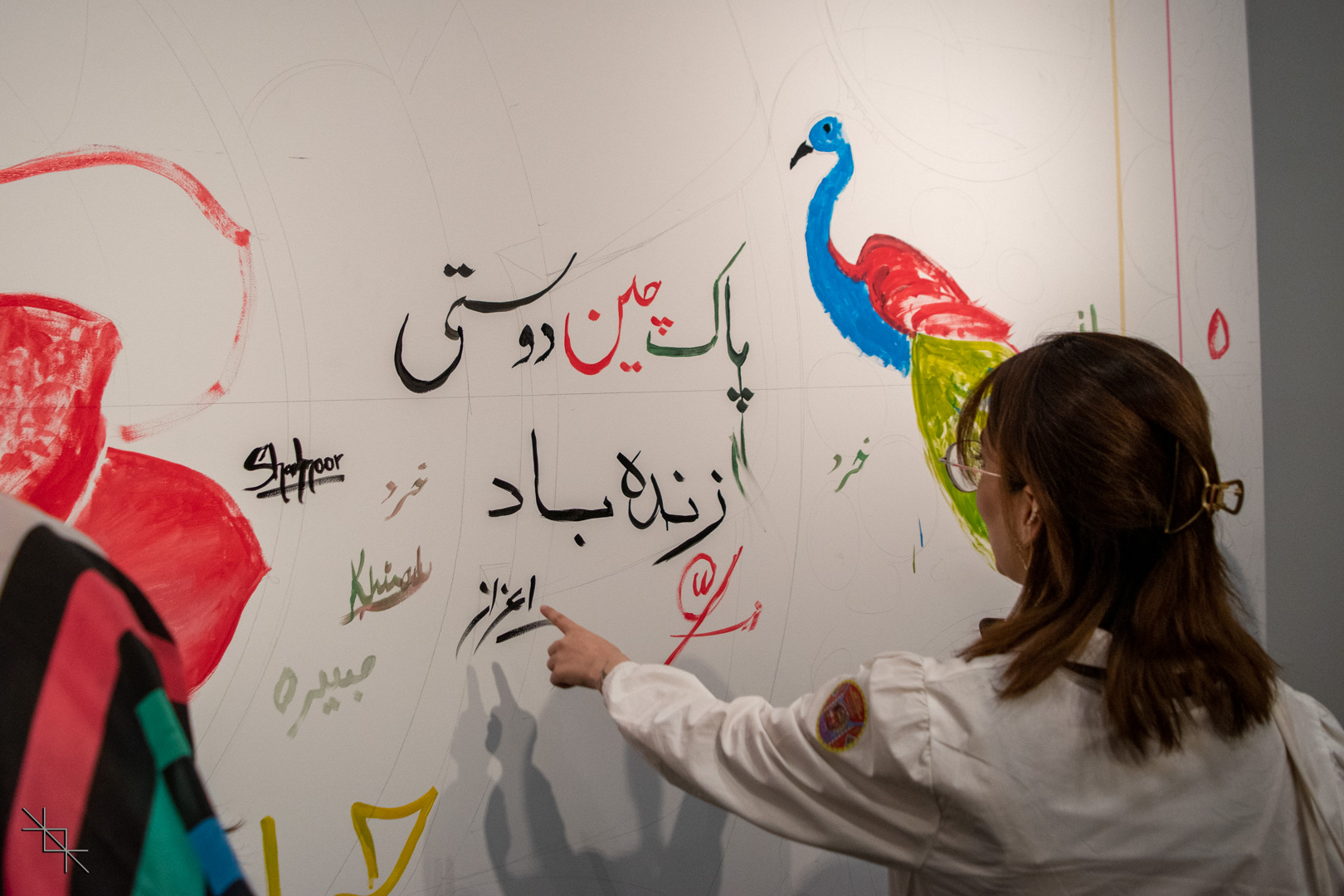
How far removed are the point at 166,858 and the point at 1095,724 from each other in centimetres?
59

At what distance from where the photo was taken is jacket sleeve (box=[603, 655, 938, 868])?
590mm

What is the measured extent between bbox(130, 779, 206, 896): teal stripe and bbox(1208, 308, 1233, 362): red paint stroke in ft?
5.35

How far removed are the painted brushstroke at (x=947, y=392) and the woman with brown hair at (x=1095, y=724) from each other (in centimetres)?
46

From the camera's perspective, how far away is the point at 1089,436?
0.59 meters

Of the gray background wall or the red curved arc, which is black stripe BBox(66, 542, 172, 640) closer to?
the red curved arc

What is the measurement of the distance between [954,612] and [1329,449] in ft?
3.80

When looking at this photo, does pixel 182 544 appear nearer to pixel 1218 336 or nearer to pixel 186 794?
pixel 186 794

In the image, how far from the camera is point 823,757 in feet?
2.02

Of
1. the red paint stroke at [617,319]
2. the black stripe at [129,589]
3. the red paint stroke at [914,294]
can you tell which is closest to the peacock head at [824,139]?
the red paint stroke at [914,294]

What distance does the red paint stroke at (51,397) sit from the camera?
0.62 metres

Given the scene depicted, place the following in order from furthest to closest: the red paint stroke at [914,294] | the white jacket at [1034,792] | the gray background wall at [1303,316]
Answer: the gray background wall at [1303,316], the red paint stroke at [914,294], the white jacket at [1034,792]

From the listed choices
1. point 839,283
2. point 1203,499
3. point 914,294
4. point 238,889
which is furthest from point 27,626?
point 914,294

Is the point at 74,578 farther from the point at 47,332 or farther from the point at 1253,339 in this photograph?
the point at 1253,339

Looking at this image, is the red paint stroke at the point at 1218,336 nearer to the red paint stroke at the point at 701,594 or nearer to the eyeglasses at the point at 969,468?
the eyeglasses at the point at 969,468
